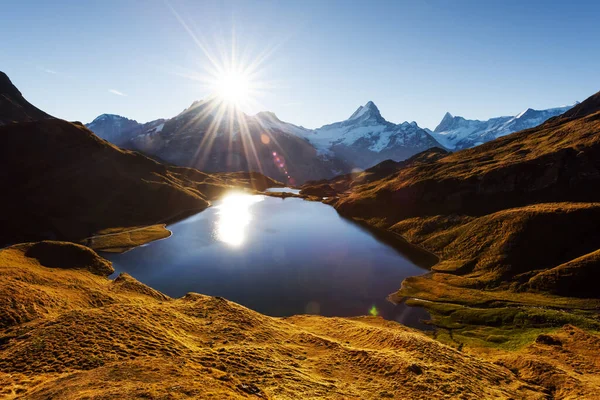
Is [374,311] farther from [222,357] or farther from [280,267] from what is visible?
[222,357]

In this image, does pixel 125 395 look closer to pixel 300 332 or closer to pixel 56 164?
pixel 300 332

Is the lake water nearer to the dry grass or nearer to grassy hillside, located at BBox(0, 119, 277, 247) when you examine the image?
the dry grass

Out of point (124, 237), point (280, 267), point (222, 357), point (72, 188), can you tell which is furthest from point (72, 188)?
point (222, 357)

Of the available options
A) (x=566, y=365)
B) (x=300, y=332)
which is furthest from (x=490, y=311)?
(x=300, y=332)

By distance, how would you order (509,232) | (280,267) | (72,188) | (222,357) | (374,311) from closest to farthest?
(222,357) → (374,311) → (280,267) → (509,232) → (72,188)

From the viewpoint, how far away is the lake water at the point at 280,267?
6353cm

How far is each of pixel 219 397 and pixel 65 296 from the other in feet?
122

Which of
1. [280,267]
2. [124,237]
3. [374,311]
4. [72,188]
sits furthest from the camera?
[72,188]

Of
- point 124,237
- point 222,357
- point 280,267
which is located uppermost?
point 222,357

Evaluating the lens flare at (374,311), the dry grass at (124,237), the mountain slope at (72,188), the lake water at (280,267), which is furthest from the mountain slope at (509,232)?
the mountain slope at (72,188)

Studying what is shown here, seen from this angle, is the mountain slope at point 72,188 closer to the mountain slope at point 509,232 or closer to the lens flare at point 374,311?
the lens flare at point 374,311

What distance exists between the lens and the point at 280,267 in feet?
273

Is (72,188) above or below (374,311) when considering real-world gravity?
above

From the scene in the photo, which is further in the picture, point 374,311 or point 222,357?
point 374,311
